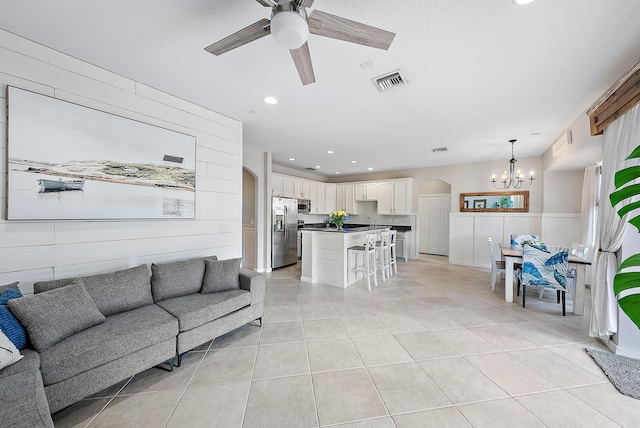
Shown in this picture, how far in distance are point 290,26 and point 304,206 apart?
226 inches

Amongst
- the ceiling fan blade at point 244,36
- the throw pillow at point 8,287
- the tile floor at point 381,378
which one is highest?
the ceiling fan blade at point 244,36

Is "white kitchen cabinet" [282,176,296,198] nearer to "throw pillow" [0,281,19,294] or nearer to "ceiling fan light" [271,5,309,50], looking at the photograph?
"throw pillow" [0,281,19,294]

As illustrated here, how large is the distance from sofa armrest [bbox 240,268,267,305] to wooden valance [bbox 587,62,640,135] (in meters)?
4.01

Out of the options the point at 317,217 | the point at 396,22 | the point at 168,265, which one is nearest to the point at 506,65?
the point at 396,22

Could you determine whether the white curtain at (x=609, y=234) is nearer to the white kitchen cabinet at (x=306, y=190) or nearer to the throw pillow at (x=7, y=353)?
the throw pillow at (x=7, y=353)

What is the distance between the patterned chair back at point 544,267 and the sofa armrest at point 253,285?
361 cm

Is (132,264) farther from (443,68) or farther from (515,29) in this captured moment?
(515,29)

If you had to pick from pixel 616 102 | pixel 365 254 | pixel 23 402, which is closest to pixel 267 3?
pixel 23 402

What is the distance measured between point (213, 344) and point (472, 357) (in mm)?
2556

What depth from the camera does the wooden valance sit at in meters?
2.15

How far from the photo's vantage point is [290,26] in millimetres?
1382

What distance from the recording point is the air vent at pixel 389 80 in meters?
2.44

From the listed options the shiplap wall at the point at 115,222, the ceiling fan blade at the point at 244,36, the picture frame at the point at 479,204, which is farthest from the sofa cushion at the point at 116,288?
the picture frame at the point at 479,204

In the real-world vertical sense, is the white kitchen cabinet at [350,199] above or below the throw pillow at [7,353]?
above
